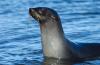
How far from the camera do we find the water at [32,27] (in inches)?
536

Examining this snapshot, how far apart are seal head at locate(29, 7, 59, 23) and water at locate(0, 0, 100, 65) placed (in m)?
1.03

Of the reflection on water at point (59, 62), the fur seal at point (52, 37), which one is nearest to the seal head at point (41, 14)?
the fur seal at point (52, 37)

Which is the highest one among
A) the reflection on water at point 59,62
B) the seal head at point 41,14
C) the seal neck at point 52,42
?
the seal head at point 41,14

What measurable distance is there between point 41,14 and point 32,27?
3.98 metres

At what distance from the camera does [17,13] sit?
747 inches

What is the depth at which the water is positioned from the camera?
536 inches

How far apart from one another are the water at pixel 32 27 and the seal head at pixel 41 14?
103 cm

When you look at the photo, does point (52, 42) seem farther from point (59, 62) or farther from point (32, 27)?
point (32, 27)

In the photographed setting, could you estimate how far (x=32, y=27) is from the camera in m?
16.8

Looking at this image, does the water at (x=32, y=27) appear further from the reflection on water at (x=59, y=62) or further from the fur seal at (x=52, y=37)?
the fur seal at (x=52, y=37)

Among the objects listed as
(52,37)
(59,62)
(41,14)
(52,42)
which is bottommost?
(59,62)

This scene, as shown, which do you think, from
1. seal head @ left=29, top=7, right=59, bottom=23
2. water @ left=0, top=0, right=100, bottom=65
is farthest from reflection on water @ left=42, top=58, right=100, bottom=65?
seal head @ left=29, top=7, right=59, bottom=23

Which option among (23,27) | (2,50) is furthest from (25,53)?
(23,27)

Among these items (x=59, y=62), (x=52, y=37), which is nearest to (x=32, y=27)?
(x=52, y=37)
